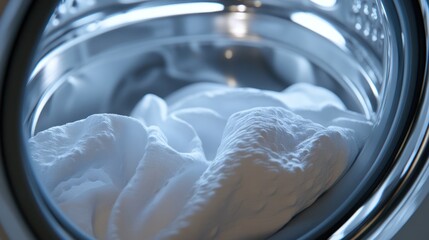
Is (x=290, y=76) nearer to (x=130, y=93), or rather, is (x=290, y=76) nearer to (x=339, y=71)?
(x=339, y=71)

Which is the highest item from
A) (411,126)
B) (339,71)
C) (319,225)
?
(339,71)

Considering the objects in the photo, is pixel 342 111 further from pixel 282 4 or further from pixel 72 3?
pixel 72 3

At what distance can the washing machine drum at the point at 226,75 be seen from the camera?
0.56 m

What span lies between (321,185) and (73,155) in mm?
290

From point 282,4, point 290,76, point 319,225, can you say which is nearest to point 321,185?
point 319,225

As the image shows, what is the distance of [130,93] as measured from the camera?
1.04m

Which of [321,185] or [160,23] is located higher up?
[160,23]

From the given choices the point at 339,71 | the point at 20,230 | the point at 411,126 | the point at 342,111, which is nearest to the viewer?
the point at 20,230

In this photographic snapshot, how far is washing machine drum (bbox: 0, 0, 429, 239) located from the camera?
562 mm

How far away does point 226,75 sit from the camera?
3.61 feet

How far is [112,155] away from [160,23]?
1.40 ft

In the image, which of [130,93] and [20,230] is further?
[130,93]

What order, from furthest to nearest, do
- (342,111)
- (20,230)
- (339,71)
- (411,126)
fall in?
1. (339,71)
2. (342,111)
3. (411,126)
4. (20,230)

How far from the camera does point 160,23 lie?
1.12 meters
